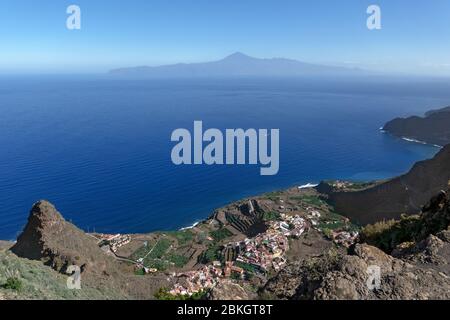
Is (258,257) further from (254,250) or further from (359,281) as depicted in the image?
(359,281)

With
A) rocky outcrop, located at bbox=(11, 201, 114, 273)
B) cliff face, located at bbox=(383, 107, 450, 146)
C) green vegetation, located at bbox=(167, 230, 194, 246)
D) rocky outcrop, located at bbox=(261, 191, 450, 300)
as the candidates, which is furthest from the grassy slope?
cliff face, located at bbox=(383, 107, 450, 146)

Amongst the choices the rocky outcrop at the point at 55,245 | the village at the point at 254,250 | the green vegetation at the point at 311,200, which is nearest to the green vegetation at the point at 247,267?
the village at the point at 254,250

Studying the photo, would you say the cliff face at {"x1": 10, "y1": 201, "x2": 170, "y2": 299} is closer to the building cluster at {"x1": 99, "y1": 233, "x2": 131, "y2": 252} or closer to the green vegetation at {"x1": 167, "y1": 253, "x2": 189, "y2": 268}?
the green vegetation at {"x1": 167, "y1": 253, "x2": 189, "y2": 268}

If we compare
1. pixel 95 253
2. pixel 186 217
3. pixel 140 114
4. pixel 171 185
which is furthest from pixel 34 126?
pixel 95 253

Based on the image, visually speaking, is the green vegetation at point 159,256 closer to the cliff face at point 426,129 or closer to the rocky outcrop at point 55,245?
the rocky outcrop at point 55,245

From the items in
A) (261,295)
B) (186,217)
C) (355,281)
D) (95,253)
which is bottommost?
(186,217)

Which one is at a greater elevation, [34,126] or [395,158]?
[34,126]

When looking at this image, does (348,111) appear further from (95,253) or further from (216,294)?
(216,294)
